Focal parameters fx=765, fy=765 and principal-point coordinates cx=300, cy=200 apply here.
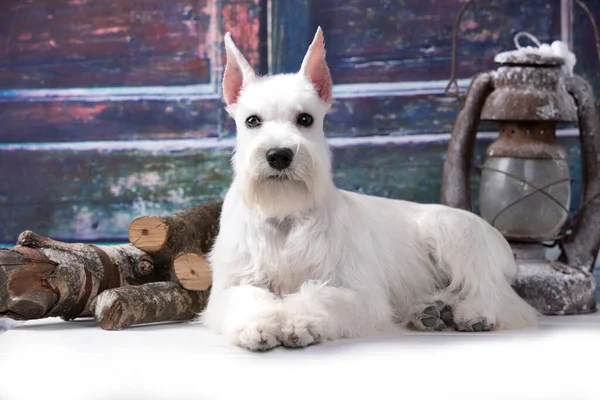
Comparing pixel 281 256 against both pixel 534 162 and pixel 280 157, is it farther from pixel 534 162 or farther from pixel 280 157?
pixel 534 162

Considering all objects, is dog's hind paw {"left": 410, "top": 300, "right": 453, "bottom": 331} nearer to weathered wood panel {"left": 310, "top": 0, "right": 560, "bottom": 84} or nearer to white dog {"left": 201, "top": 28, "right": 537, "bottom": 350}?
white dog {"left": 201, "top": 28, "right": 537, "bottom": 350}

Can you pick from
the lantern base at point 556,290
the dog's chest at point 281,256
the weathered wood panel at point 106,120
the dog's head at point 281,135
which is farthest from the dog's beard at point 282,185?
the weathered wood panel at point 106,120

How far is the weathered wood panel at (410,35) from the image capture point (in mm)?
5320

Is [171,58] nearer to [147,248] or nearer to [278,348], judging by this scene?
[147,248]

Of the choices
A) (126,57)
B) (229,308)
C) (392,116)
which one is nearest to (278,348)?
(229,308)

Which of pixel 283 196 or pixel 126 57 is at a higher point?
pixel 126 57

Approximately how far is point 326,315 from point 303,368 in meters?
0.40

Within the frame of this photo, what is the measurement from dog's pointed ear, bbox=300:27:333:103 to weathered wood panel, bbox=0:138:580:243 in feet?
6.07

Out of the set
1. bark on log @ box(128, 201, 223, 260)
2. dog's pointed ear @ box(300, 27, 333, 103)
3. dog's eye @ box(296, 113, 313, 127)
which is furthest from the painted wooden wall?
dog's eye @ box(296, 113, 313, 127)

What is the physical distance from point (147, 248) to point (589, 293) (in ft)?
8.32

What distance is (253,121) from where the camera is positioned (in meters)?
3.42

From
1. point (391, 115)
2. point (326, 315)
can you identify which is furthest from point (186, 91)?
point (326, 315)

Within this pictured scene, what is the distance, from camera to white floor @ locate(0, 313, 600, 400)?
108 inches

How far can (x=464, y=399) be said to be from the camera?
106 inches
